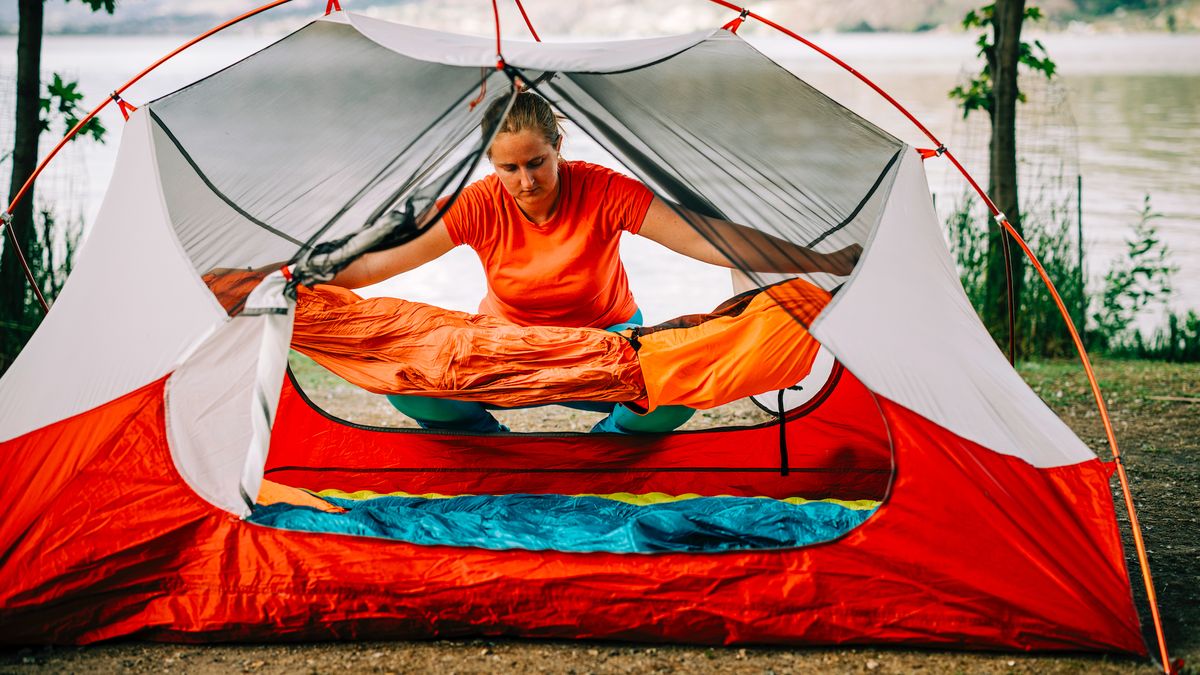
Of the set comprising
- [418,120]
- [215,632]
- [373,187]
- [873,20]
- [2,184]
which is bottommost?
[215,632]

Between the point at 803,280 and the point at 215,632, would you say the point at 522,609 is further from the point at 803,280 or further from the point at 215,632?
the point at 803,280

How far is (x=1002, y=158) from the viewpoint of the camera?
13.8ft

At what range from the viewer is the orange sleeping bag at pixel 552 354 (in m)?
2.38

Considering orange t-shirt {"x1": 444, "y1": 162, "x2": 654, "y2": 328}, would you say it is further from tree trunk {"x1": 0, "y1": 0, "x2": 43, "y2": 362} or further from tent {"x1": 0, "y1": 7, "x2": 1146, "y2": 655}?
tree trunk {"x1": 0, "y1": 0, "x2": 43, "y2": 362}

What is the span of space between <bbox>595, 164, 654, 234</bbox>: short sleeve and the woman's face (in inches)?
5.6

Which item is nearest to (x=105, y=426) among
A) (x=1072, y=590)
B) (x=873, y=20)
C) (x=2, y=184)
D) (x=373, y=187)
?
(x=373, y=187)

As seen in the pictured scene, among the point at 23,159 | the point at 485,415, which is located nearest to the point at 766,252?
the point at 485,415

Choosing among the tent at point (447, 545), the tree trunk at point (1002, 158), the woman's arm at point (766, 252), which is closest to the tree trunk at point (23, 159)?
the tent at point (447, 545)

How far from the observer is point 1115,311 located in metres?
4.55

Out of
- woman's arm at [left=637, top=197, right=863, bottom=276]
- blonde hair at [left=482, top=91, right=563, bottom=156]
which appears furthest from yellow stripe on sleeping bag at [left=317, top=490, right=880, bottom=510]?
blonde hair at [left=482, top=91, right=563, bottom=156]

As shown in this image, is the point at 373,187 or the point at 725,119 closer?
the point at 373,187

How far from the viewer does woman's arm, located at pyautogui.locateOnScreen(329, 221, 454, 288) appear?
2.44m

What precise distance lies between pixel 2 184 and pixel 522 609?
21.6 ft

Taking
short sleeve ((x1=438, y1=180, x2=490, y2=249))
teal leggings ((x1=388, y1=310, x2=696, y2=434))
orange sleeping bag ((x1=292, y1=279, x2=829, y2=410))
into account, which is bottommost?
teal leggings ((x1=388, y1=310, x2=696, y2=434))
